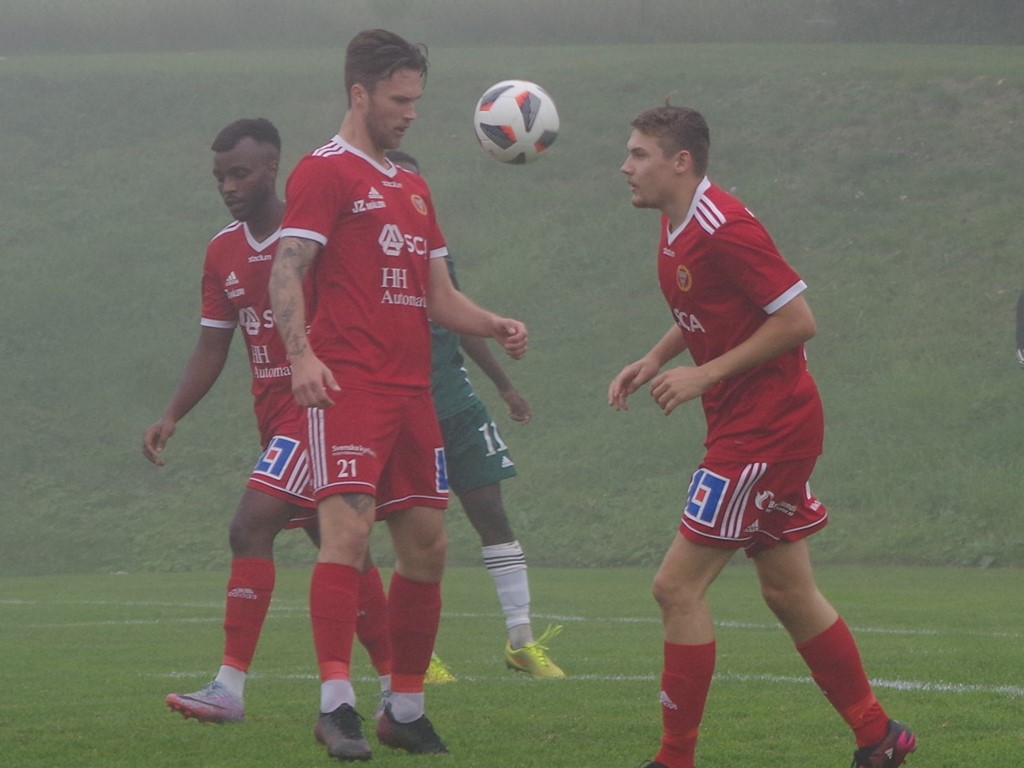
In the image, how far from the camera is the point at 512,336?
220 inches

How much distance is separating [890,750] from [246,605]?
8.38ft

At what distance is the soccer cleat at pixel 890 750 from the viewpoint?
4.77 m

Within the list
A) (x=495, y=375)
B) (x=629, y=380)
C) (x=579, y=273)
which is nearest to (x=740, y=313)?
(x=629, y=380)

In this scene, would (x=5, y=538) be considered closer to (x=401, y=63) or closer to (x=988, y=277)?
(x=988, y=277)

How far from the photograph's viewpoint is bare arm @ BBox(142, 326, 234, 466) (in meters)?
6.89

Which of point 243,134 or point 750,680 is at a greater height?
point 243,134

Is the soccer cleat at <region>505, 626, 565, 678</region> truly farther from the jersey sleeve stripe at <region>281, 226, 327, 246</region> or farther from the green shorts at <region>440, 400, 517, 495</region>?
the jersey sleeve stripe at <region>281, 226, 327, 246</region>

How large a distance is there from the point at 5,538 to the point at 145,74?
16146 millimetres

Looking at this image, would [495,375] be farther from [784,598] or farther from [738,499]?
[738,499]

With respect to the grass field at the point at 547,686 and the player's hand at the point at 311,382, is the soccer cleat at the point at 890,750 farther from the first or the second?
the player's hand at the point at 311,382

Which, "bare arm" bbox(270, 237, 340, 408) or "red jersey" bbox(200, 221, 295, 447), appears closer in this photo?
"bare arm" bbox(270, 237, 340, 408)

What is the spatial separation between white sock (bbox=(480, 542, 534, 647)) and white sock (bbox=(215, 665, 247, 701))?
2.16 m

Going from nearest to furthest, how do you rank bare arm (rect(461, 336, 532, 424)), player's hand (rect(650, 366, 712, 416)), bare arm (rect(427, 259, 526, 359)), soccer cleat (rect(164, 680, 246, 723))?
player's hand (rect(650, 366, 712, 416))
bare arm (rect(427, 259, 526, 359))
soccer cleat (rect(164, 680, 246, 723))
bare arm (rect(461, 336, 532, 424))

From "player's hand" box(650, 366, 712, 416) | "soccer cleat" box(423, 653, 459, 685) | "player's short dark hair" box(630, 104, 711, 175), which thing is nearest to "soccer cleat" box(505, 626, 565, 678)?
"soccer cleat" box(423, 653, 459, 685)
